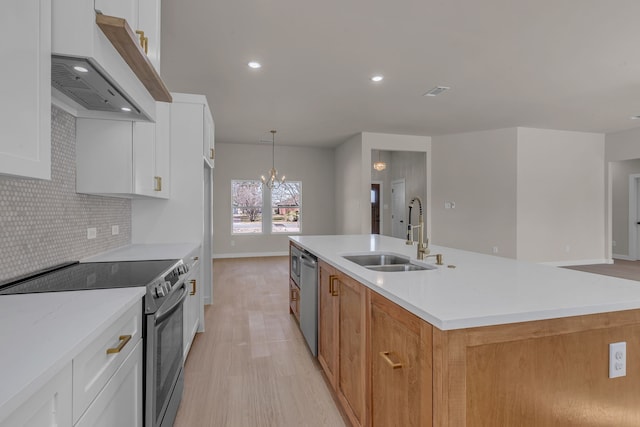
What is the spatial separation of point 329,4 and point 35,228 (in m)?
2.41

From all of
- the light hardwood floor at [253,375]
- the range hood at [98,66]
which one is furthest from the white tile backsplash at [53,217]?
the light hardwood floor at [253,375]

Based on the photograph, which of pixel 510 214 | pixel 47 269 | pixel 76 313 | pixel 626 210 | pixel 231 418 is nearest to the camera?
pixel 76 313

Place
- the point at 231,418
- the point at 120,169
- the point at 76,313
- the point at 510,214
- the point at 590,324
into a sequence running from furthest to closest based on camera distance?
the point at 510,214, the point at 120,169, the point at 231,418, the point at 590,324, the point at 76,313

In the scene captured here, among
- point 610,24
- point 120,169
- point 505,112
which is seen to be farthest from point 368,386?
point 505,112

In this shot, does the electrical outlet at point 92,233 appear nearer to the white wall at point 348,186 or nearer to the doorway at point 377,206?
the white wall at point 348,186

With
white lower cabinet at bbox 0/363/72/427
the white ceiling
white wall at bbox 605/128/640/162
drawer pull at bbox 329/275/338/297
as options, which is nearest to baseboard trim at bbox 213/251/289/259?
the white ceiling

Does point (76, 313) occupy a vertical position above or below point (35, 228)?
below

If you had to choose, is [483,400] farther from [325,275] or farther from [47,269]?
[47,269]

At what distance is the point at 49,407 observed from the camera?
2.33 feet

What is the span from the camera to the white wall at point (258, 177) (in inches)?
303

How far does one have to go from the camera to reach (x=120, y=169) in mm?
2082

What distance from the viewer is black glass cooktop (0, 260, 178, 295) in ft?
4.24

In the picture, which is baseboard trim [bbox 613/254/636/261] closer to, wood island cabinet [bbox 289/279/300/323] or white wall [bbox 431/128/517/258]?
white wall [bbox 431/128/517/258]

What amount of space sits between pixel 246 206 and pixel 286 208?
1022 millimetres
